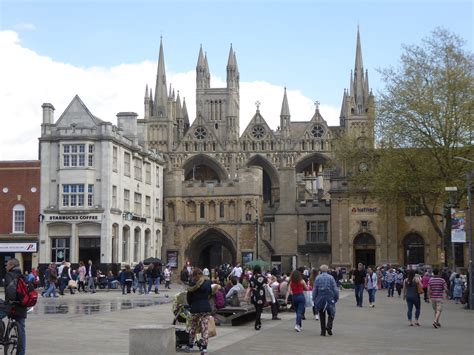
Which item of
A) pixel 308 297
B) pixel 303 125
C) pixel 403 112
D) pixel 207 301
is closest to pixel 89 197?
pixel 403 112

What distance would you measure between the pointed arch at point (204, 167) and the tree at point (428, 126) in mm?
67079

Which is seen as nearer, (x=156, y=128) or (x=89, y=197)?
(x=89, y=197)

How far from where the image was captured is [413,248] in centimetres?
6519

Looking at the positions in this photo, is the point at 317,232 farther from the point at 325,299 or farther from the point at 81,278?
the point at 325,299

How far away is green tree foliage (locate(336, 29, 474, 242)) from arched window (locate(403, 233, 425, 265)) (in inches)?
640

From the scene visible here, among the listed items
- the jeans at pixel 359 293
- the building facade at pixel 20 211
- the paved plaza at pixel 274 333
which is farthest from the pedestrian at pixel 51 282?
the building facade at pixel 20 211

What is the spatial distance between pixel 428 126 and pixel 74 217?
82.7 feet

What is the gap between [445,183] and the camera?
1799 inches

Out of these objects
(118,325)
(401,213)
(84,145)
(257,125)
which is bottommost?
(118,325)

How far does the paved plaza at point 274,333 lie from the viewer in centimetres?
1681

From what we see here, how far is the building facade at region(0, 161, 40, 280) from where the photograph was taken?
195 feet

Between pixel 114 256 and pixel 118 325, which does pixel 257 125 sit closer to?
pixel 114 256

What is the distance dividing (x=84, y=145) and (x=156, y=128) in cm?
6203

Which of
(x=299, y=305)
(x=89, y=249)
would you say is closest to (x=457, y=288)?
(x=299, y=305)
